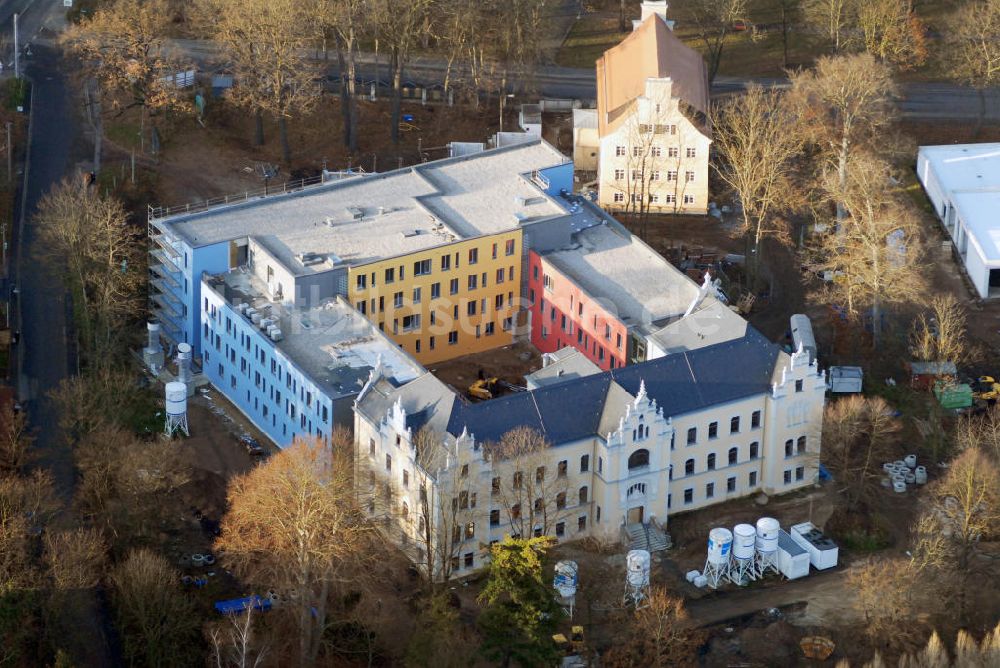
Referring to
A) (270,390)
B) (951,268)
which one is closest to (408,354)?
(270,390)

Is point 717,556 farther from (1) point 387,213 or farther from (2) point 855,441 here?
(1) point 387,213

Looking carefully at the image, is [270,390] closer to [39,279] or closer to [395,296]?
[395,296]

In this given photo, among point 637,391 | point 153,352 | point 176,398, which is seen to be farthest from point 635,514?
point 153,352

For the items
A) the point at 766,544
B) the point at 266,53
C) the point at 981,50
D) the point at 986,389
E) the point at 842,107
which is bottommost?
the point at 766,544

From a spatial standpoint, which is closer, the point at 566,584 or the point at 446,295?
the point at 566,584

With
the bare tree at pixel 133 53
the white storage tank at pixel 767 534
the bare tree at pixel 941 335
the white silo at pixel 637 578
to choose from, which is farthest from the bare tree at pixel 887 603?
the bare tree at pixel 133 53

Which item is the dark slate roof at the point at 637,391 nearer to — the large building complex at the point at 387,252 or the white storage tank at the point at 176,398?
the large building complex at the point at 387,252
